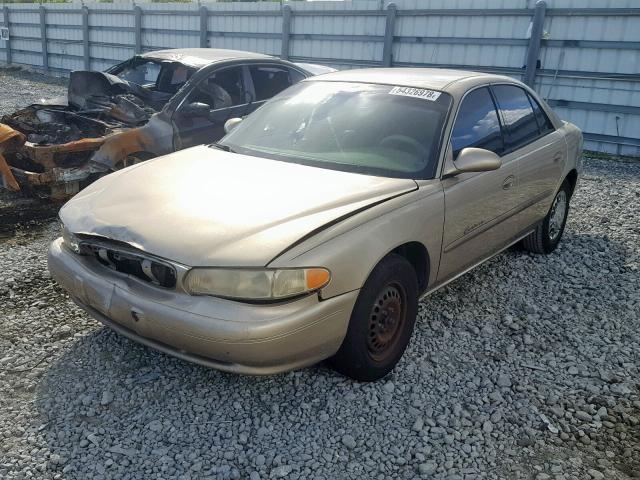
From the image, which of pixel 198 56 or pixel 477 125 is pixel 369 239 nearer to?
pixel 477 125

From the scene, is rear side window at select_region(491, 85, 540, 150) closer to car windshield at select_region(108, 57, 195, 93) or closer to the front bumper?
the front bumper

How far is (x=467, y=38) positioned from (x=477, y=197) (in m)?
7.98

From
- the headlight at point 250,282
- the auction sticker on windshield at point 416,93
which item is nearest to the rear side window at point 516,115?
the auction sticker on windshield at point 416,93

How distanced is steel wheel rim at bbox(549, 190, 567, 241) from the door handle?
1.08 m

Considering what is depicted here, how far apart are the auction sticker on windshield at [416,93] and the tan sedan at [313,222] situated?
14 mm

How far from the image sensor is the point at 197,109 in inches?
247

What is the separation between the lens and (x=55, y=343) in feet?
11.7

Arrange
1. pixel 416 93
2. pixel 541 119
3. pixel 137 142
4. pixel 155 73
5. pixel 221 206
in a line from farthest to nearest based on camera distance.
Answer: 1. pixel 155 73
2. pixel 137 142
3. pixel 541 119
4. pixel 416 93
5. pixel 221 206

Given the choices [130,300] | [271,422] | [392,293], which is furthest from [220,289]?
[392,293]

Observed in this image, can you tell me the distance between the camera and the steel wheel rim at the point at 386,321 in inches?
124

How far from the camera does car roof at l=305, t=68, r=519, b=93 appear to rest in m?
3.97

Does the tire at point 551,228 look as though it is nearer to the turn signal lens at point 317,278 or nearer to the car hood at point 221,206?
the car hood at point 221,206

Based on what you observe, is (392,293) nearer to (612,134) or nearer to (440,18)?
(612,134)

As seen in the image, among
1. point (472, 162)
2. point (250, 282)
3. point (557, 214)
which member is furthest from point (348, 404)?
point (557, 214)
